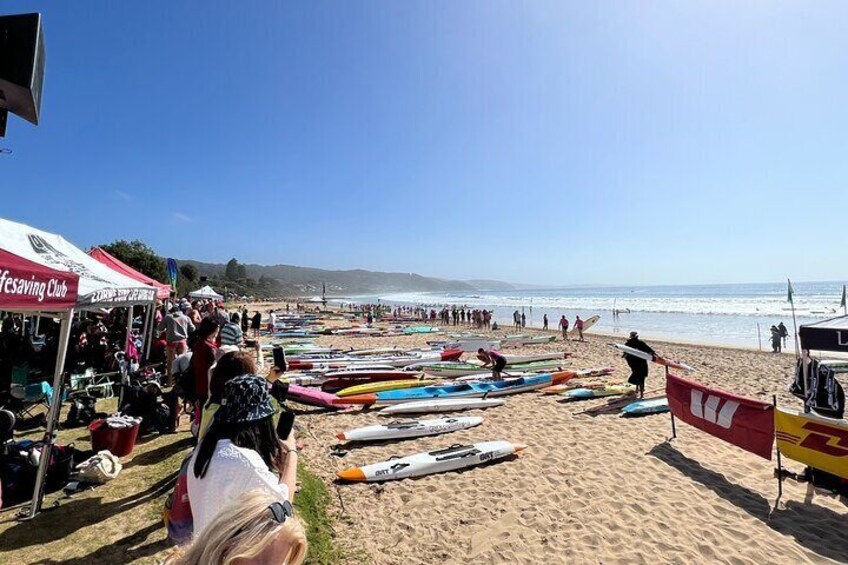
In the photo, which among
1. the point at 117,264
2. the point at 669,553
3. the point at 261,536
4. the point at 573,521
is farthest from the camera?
the point at 117,264

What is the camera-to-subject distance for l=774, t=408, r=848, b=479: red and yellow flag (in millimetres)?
4797

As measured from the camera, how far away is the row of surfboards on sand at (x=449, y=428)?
6.09 meters

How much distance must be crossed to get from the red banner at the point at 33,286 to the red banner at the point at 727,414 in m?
8.09

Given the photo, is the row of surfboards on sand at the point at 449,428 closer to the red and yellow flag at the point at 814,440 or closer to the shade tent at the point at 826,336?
the red and yellow flag at the point at 814,440

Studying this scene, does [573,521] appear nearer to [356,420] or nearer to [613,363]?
[356,420]

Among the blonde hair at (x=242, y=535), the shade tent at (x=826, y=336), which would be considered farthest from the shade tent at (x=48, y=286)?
the shade tent at (x=826, y=336)

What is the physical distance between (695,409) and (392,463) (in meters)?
4.76

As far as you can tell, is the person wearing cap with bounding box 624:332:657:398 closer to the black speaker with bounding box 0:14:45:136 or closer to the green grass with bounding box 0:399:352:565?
the green grass with bounding box 0:399:352:565

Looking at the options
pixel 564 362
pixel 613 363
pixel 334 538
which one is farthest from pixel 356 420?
pixel 613 363

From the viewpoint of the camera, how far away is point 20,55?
446 cm

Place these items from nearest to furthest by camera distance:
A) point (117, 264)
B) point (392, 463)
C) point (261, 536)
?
point (261, 536), point (392, 463), point (117, 264)

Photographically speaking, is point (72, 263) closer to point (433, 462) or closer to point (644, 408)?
point (433, 462)

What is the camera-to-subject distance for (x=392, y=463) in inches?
242

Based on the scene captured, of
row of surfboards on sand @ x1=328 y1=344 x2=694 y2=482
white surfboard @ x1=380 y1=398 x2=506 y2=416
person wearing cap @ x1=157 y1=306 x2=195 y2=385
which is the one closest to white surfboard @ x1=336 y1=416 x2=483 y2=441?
row of surfboards on sand @ x1=328 y1=344 x2=694 y2=482
